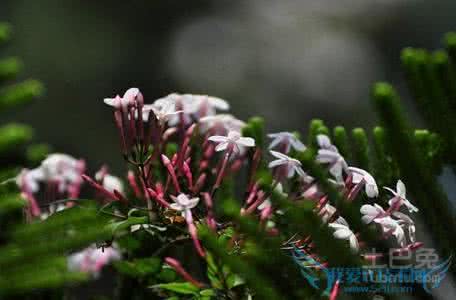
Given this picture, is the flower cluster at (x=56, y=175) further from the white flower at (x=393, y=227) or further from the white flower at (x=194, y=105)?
the white flower at (x=393, y=227)

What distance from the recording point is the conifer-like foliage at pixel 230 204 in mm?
373

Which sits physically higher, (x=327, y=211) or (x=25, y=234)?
(x=25, y=234)

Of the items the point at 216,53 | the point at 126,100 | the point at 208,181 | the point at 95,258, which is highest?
the point at 126,100

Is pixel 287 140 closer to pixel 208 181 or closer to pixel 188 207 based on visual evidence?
pixel 208 181

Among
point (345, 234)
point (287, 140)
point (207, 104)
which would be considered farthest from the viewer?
point (207, 104)

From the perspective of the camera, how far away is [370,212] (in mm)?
671

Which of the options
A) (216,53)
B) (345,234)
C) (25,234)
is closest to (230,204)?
(25,234)

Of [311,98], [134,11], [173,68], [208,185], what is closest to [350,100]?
[311,98]

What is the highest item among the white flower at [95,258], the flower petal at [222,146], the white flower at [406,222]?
the flower petal at [222,146]

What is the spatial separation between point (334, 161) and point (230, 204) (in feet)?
1.07

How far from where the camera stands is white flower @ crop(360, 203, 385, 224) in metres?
0.67

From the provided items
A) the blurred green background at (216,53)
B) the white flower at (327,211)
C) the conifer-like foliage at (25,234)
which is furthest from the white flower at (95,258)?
the blurred green background at (216,53)

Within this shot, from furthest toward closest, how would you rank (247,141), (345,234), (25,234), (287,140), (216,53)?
(216,53) → (287,140) → (247,141) → (345,234) → (25,234)

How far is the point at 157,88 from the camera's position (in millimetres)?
4273
